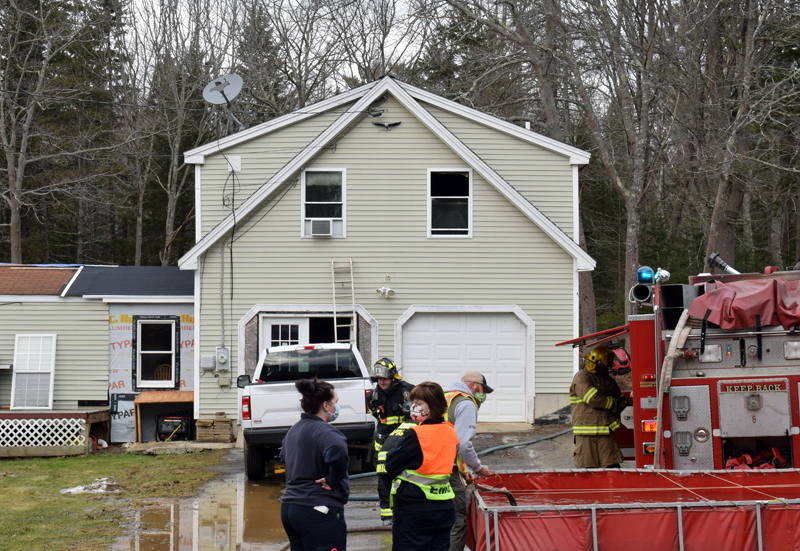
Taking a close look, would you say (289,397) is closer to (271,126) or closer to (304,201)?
(304,201)

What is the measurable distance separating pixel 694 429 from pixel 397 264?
9048 mm

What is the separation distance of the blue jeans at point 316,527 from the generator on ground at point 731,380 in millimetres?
3589

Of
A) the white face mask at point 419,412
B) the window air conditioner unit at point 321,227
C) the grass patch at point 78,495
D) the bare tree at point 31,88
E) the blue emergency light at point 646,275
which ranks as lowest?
the grass patch at point 78,495

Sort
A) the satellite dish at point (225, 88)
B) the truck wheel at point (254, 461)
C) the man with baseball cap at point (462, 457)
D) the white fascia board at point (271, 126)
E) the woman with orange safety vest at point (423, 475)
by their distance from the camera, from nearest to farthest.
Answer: the woman with orange safety vest at point (423, 475), the man with baseball cap at point (462, 457), the truck wheel at point (254, 461), the white fascia board at point (271, 126), the satellite dish at point (225, 88)

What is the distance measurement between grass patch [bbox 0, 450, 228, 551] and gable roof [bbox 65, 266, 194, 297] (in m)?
3.62

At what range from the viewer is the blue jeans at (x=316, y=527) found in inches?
213

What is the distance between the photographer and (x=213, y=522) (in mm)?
9328

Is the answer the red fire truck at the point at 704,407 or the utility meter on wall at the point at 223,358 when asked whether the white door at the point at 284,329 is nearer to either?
the utility meter on wall at the point at 223,358

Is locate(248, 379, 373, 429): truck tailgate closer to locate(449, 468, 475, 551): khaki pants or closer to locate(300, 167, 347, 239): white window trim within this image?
locate(449, 468, 475, 551): khaki pants

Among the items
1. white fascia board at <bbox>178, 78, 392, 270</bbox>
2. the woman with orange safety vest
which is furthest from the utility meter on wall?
the woman with orange safety vest

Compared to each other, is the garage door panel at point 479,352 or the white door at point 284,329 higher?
the white door at point 284,329

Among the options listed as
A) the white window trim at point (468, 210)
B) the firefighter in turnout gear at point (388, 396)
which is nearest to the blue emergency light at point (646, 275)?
the firefighter in turnout gear at point (388, 396)

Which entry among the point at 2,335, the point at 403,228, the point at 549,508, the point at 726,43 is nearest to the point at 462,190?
the point at 403,228

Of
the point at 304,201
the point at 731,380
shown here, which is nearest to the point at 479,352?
the point at 304,201
